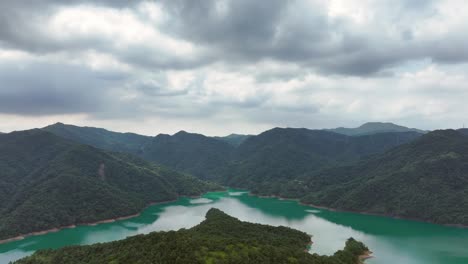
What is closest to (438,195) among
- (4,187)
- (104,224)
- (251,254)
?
(251,254)

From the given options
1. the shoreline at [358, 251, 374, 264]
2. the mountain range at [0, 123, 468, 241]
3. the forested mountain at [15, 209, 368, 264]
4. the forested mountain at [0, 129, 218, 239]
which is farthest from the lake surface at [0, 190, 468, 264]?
the forested mountain at [15, 209, 368, 264]

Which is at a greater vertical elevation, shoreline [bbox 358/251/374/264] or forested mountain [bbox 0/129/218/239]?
forested mountain [bbox 0/129/218/239]

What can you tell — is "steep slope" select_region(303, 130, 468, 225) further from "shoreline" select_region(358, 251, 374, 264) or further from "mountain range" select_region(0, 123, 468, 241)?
"shoreline" select_region(358, 251, 374, 264)

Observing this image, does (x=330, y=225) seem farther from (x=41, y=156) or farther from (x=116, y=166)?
(x=41, y=156)

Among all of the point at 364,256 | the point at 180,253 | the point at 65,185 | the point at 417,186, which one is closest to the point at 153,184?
the point at 65,185

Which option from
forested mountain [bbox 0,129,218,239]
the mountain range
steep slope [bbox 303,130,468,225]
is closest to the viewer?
forested mountain [bbox 0,129,218,239]

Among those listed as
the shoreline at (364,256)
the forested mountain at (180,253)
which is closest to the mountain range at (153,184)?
the forested mountain at (180,253)

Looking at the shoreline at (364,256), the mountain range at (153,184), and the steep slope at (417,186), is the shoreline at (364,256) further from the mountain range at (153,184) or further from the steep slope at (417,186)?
the mountain range at (153,184)
